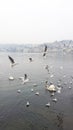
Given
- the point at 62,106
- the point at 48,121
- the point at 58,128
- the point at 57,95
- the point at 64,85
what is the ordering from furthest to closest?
1. the point at 64,85
2. the point at 57,95
3. the point at 62,106
4. the point at 48,121
5. the point at 58,128

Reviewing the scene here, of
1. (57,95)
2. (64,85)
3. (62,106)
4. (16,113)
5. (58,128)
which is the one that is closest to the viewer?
(58,128)

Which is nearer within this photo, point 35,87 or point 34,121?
point 34,121

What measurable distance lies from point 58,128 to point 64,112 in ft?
17.7

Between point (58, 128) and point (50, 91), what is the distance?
1658 cm

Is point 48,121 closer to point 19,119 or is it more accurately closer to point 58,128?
point 58,128

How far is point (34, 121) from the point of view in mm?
29328

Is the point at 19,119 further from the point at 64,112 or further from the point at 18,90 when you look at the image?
the point at 18,90

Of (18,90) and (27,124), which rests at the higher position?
(18,90)

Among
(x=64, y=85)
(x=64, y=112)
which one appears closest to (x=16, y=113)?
(x=64, y=112)

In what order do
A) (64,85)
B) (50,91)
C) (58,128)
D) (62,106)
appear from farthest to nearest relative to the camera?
(64,85) → (50,91) → (62,106) → (58,128)

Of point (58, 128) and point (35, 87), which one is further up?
point (35, 87)

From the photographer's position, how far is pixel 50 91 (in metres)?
43.8

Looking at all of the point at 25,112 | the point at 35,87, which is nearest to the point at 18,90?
the point at 35,87

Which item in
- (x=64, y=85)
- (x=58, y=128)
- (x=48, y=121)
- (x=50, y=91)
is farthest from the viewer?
(x=64, y=85)
